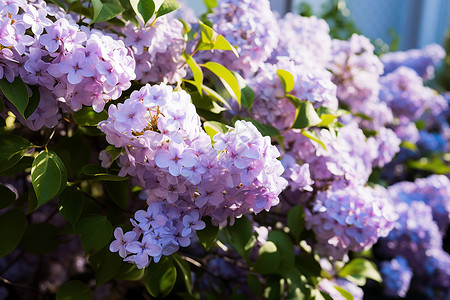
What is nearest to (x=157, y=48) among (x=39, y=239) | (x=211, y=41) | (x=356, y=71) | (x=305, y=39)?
(x=211, y=41)

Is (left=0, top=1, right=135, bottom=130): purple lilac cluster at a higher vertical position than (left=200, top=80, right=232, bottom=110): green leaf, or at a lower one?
higher

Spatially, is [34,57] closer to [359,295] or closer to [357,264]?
[357,264]

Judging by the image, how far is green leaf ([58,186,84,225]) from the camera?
2.15 ft

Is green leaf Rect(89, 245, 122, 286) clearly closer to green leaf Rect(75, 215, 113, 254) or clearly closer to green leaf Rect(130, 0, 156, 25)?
green leaf Rect(75, 215, 113, 254)

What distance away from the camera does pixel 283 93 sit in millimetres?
856

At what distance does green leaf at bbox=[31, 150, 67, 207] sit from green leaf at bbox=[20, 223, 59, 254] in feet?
0.91

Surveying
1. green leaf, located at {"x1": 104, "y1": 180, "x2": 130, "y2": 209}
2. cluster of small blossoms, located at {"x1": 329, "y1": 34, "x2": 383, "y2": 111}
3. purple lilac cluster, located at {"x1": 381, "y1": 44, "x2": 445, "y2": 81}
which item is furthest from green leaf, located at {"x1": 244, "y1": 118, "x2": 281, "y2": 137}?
purple lilac cluster, located at {"x1": 381, "y1": 44, "x2": 445, "y2": 81}

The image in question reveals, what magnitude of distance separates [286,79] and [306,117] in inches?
2.9

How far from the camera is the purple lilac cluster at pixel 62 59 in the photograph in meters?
0.58

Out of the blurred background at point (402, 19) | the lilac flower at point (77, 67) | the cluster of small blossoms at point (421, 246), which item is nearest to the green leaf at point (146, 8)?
the lilac flower at point (77, 67)

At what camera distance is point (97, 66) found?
0.59m

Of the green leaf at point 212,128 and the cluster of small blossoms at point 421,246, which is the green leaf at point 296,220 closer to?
the green leaf at point 212,128

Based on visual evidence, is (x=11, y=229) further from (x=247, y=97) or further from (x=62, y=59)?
(x=247, y=97)

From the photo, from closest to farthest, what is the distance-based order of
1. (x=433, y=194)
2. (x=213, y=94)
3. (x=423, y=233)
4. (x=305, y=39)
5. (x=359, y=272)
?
(x=213, y=94) → (x=359, y=272) → (x=305, y=39) → (x=423, y=233) → (x=433, y=194)
